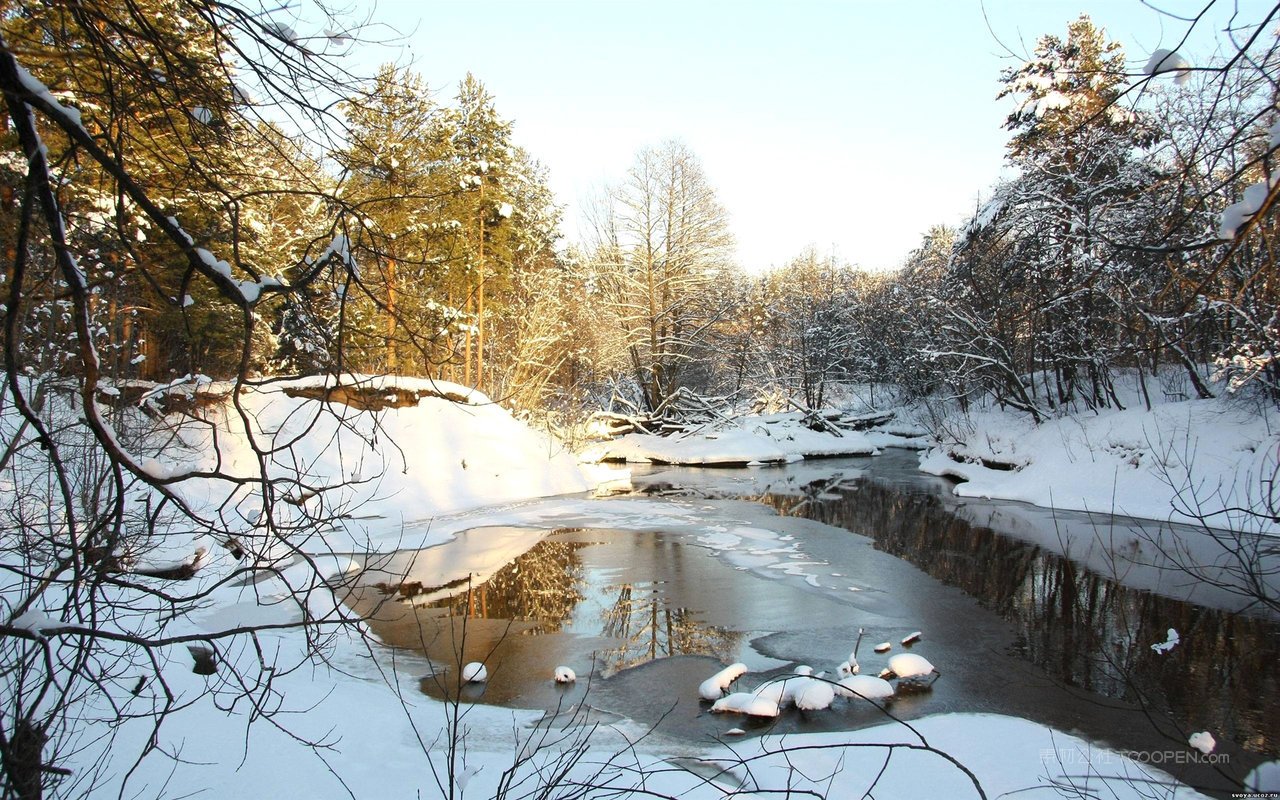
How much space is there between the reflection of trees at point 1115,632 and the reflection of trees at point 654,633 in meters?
3.00

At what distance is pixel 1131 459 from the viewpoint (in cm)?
1619

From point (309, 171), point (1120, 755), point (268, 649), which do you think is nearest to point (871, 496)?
point (1120, 755)

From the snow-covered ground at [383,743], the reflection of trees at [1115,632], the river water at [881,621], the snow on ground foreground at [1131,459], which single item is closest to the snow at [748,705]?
the river water at [881,621]

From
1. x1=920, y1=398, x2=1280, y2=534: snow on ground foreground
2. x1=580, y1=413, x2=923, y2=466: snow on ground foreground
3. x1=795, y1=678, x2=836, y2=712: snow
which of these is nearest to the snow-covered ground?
x1=795, y1=678, x2=836, y2=712: snow

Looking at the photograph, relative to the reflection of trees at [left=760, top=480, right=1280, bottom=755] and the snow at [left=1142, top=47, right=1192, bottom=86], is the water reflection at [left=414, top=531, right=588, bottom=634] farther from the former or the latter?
the snow at [left=1142, top=47, right=1192, bottom=86]

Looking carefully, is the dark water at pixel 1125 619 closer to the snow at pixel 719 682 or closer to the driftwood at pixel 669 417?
the snow at pixel 719 682

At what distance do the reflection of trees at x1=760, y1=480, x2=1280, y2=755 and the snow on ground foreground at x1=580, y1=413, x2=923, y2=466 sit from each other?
566 inches

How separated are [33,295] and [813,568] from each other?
33.9 ft

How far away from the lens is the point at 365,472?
1565cm

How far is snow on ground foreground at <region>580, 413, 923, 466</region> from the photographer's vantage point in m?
28.6

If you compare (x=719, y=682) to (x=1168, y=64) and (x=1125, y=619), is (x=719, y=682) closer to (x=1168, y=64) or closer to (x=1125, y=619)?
(x=1125, y=619)

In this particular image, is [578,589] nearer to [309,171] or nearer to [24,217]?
[309,171]

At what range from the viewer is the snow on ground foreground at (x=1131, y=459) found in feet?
44.7

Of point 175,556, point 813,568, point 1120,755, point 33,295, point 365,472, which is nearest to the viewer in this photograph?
point 33,295
